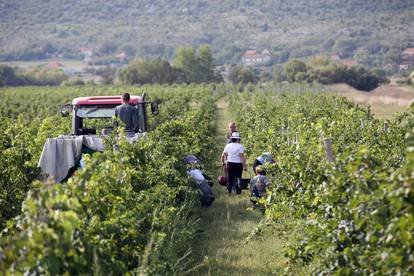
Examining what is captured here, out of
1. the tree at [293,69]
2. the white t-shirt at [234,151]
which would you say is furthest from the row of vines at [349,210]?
the tree at [293,69]

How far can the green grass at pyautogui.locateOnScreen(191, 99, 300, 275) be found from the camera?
895 centimetres

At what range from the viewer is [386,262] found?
549 centimetres

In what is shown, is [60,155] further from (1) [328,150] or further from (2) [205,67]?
(2) [205,67]

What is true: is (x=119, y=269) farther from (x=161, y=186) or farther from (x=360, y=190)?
(x=161, y=186)

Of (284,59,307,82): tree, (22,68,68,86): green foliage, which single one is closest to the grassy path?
(284,59,307,82): tree

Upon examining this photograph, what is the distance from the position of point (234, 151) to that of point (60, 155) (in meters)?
3.67

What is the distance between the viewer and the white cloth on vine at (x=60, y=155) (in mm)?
11180

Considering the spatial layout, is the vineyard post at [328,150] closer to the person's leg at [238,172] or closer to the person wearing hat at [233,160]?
the person wearing hat at [233,160]

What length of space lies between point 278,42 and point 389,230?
19595 centimetres

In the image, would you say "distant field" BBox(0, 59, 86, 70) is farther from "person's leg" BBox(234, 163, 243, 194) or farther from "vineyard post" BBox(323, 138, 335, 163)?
"vineyard post" BBox(323, 138, 335, 163)

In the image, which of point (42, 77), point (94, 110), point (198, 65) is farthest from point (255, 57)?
point (94, 110)

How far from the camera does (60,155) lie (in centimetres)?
1129

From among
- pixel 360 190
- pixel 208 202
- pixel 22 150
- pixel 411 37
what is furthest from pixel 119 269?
pixel 411 37

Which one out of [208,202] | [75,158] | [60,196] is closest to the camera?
[60,196]
